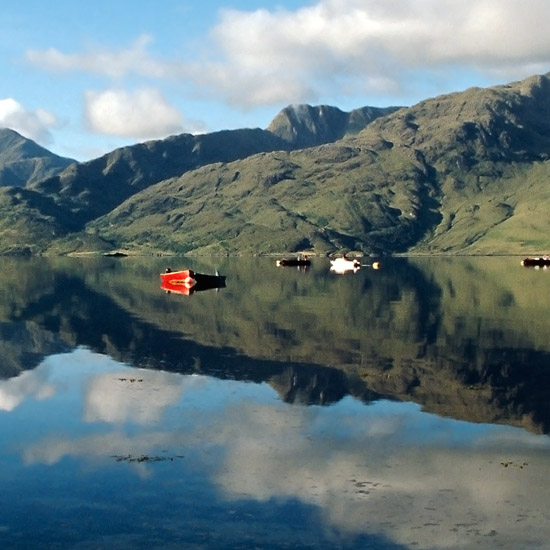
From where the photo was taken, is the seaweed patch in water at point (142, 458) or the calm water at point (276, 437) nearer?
the calm water at point (276, 437)

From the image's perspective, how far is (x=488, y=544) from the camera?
119ft

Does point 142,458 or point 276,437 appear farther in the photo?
point 276,437

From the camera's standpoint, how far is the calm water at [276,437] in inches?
1517

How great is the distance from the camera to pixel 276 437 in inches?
2165

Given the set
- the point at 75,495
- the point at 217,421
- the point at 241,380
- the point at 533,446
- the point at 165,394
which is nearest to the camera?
the point at 75,495

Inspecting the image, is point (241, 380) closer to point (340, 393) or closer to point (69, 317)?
point (340, 393)

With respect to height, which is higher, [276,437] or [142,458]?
[142,458]

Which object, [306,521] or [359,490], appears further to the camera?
[359,490]

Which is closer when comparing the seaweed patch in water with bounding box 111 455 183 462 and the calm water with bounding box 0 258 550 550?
the calm water with bounding box 0 258 550 550

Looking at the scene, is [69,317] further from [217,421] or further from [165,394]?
[217,421]

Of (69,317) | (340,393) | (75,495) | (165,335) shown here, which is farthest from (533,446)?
(69,317)

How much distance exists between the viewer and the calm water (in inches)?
1517

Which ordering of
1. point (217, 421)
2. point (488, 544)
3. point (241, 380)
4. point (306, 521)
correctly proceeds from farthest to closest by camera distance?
point (241, 380) < point (217, 421) < point (306, 521) < point (488, 544)

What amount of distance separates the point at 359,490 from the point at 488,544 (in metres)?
9.17
